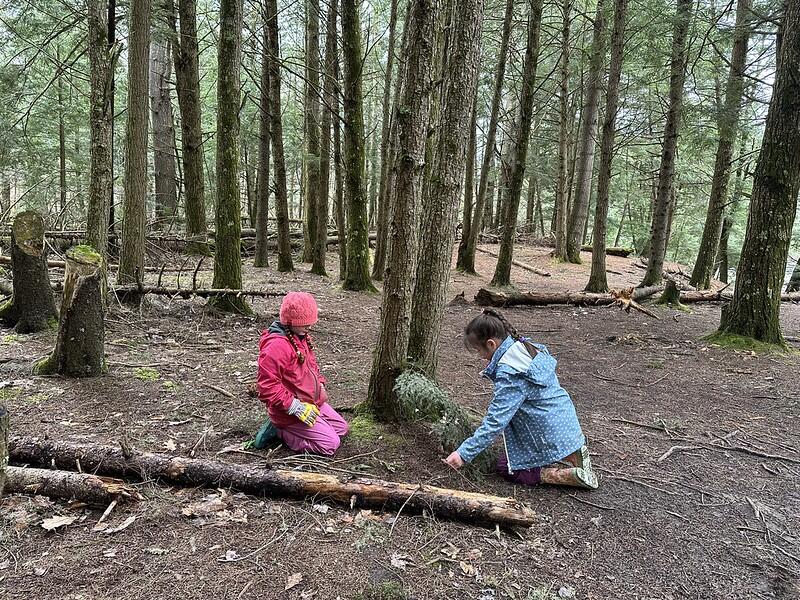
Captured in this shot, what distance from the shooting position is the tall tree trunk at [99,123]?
6871 mm

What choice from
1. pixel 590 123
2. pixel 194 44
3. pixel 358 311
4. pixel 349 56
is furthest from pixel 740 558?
pixel 590 123

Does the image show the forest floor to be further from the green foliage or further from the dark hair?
the dark hair

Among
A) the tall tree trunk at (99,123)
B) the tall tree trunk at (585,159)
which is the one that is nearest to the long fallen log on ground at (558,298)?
the tall tree trunk at (585,159)

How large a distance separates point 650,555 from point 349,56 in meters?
10.1

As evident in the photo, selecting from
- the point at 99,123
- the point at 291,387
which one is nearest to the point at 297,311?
the point at 291,387

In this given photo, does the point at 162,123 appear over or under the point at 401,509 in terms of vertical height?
over

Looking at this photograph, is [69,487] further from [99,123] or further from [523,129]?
[523,129]

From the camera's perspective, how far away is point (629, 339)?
8562 mm

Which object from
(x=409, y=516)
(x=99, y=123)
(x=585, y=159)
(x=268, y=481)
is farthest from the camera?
(x=585, y=159)

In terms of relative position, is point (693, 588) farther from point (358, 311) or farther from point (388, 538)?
point (358, 311)

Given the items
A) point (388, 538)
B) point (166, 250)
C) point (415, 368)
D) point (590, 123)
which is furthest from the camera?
point (590, 123)

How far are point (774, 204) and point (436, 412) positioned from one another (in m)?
6.34

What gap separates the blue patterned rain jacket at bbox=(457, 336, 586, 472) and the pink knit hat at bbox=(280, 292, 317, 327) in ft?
4.46

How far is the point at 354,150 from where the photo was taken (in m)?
10.9
